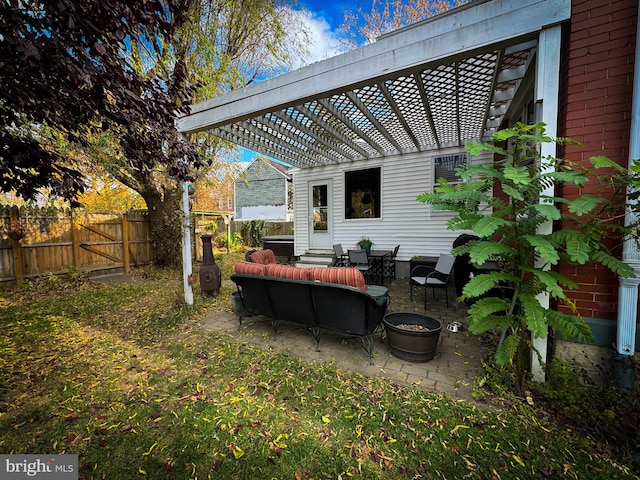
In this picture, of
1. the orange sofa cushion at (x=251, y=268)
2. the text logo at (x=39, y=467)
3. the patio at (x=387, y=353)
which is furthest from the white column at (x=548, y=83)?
the text logo at (x=39, y=467)

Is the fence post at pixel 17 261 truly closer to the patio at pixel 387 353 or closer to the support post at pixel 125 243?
the support post at pixel 125 243

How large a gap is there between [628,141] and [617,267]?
1140 millimetres

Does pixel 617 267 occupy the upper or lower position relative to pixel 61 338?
upper

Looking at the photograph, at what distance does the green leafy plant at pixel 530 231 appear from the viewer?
74.7 inches

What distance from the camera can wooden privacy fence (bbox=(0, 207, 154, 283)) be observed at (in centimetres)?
625

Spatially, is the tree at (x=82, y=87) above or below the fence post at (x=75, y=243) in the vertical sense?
above

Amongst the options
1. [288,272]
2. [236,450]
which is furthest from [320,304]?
[236,450]

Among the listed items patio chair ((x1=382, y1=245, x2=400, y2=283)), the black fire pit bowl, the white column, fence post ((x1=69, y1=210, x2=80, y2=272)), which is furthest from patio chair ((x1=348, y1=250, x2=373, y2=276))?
fence post ((x1=69, y1=210, x2=80, y2=272))

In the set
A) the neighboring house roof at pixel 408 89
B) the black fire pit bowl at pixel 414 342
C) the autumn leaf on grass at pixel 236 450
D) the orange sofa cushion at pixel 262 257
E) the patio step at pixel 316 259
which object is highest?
the neighboring house roof at pixel 408 89

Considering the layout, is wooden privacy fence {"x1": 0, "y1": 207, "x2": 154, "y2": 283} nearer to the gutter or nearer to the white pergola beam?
the white pergola beam

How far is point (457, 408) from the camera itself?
2.27 m

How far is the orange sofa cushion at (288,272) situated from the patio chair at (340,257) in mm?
4075

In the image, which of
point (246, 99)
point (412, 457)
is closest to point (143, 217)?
point (246, 99)

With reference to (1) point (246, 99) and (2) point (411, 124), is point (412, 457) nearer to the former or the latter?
(1) point (246, 99)
